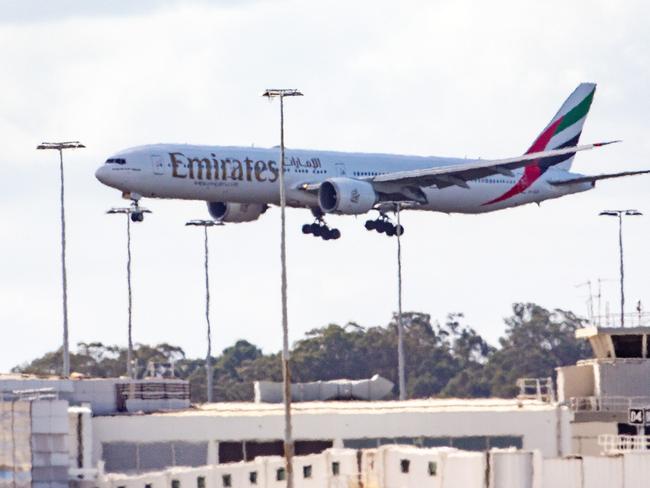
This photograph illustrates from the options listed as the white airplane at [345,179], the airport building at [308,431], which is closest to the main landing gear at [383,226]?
the white airplane at [345,179]

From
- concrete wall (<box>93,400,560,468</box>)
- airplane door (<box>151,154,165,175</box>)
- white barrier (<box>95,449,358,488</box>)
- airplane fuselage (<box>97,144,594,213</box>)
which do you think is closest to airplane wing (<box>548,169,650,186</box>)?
airplane fuselage (<box>97,144,594,213</box>)

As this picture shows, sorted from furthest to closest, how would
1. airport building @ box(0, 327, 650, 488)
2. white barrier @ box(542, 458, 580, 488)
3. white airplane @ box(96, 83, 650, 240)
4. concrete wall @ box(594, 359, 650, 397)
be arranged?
white airplane @ box(96, 83, 650, 240)
concrete wall @ box(594, 359, 650, 397)
airport building @ box(0, 327, 650, 488)
white barrier @ box(542, 458, 580, 488)

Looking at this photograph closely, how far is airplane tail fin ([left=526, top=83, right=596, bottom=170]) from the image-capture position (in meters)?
132

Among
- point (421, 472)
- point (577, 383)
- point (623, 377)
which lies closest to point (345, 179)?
point (577, 383)

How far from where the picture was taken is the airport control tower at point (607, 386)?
70938mm

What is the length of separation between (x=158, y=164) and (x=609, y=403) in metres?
37.9

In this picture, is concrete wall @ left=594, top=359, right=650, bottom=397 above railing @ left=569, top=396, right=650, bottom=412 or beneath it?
above

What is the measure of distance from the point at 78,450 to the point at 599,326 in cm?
2054

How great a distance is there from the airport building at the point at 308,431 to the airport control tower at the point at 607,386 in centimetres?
5

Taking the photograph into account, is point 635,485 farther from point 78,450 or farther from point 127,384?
point 127,384

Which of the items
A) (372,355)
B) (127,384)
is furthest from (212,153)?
(372,355)

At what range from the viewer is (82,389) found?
71.9 m

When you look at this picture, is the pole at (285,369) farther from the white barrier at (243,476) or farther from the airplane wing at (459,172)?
the airplane wing at (459,172)

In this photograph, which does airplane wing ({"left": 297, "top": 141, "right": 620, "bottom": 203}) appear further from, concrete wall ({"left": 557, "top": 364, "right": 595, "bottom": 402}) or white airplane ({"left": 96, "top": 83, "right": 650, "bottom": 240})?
concrete wall ({"left": 557, "top": 364, "right": 595, "bottom": 402})
